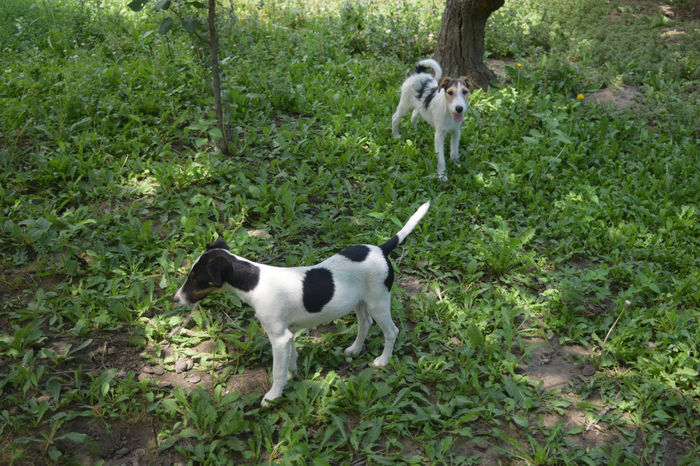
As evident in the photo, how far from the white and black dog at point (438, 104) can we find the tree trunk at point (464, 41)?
1250mm

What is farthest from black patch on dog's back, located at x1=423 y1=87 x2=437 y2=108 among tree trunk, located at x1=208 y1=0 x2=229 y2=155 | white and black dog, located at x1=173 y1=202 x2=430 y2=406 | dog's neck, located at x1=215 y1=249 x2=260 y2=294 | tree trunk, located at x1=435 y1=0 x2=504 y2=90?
dog's neck, located at x1=215 y1=249 x2=260 y2=294

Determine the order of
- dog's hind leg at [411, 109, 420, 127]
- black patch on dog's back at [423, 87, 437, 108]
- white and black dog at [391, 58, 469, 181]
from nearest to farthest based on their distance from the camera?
white and black dog at [391, 58, 469, 181]
black patch on dog's back at [423, 87, 437, 108]
dog's hind leg at [411, 109, 420, 127]

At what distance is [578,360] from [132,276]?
3561 millimetres

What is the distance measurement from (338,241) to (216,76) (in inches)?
90.1

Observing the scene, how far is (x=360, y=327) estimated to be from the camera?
12.1 ft

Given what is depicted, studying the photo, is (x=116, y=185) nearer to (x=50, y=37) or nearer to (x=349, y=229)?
(x=349, y=229)

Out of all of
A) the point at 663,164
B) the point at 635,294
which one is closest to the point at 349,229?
the point at 635,294

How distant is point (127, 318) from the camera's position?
12.7 feet

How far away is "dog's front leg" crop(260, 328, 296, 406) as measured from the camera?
3.19 meters

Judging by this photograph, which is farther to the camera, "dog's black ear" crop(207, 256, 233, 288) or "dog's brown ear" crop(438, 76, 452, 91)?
"dog's brown ear" crop(438, 76, 452, 91)

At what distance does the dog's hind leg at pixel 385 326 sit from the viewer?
11.3 ft

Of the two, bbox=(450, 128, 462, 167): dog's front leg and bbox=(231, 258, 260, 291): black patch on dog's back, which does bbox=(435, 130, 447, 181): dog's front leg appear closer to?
bbox=(450, 128, 462, 167): dog's front leg

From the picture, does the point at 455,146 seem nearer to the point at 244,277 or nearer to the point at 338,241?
the point at 338,241

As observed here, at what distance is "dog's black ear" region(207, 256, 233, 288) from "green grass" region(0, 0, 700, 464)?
79 centimetres
